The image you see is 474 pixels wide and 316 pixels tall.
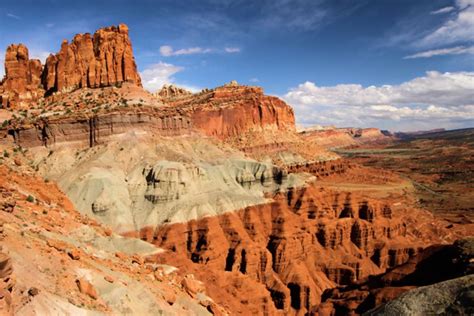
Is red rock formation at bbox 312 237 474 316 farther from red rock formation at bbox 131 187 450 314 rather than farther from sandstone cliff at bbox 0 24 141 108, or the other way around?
sandstone cliff at bbox 0 24 141 108

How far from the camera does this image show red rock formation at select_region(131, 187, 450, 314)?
40.3 m

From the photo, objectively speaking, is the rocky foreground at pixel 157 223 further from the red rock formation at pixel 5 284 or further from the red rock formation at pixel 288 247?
the red rock formation at pixel 288 247

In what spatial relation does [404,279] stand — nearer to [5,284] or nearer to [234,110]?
[5,284]

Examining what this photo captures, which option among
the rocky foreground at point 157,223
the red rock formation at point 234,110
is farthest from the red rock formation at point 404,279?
the red rock formation at point 234,110

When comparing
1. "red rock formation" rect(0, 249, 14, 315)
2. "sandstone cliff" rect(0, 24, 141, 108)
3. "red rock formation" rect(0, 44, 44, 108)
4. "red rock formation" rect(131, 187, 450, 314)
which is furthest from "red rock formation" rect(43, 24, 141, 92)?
"red rock formation" rect(0, 249, 14, 315)

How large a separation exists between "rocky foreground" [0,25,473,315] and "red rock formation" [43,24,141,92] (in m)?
0.17

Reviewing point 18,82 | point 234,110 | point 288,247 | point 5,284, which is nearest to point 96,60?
point 18,82

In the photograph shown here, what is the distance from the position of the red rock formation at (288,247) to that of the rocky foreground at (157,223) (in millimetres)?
179

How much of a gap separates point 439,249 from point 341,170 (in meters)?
81.3

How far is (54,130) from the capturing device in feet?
178

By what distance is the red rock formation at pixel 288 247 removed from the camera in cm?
4028

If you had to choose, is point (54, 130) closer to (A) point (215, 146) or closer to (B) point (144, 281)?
(A) point (215, 146)

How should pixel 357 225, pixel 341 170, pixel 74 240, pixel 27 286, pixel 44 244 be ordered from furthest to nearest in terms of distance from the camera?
pixel 341 170, pixel 357 225, pixel 74 240, pixel 44 244, pixel 27 286

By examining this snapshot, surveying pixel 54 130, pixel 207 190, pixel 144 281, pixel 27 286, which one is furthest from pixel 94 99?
pixel 27 286
